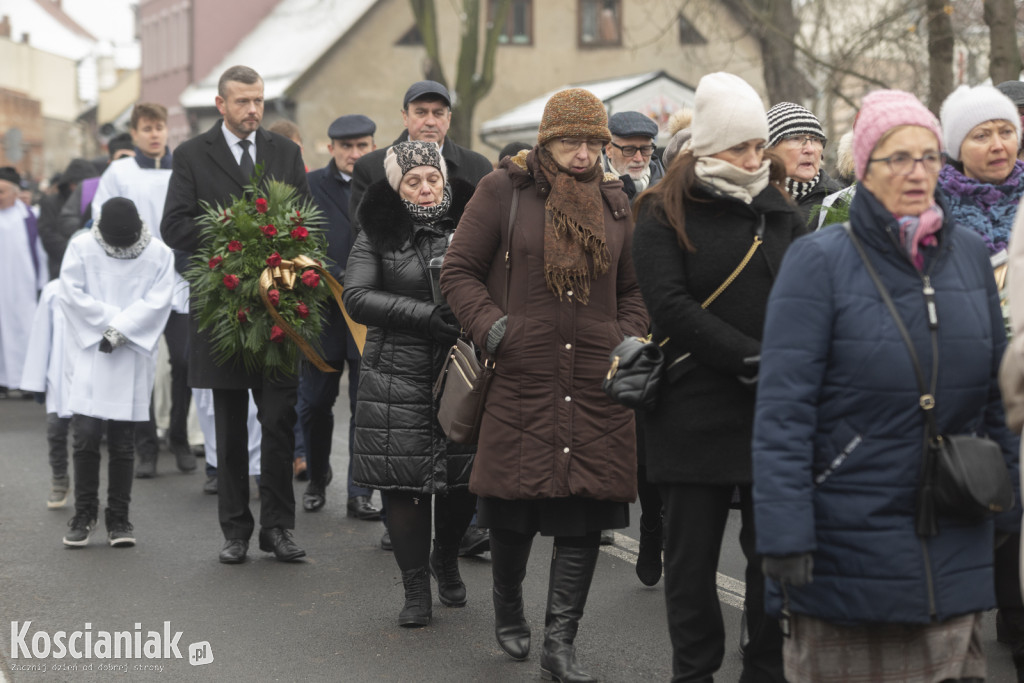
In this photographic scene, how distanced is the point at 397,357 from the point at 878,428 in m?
3.07

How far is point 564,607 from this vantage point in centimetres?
552

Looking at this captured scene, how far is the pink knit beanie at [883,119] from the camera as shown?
3.86 metres

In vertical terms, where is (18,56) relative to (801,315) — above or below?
above

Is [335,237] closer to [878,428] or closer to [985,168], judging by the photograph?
[985,168]

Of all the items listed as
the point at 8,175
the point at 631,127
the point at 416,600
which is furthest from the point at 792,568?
the point at 8,175

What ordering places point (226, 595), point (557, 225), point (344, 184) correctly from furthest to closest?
1. point (344, 184)
2. point (226, 595)
3. point (557, 225)

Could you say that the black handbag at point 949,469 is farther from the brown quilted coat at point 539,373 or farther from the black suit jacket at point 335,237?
the black suit jacket at point 335,237

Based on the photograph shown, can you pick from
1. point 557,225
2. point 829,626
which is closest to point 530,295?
point 557,225

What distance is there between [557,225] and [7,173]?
11636 mm

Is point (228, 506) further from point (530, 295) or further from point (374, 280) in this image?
point (530, 295)

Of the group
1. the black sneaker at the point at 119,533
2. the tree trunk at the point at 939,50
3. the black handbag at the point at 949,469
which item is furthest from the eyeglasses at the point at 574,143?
the tree trunk at the point at 939,50

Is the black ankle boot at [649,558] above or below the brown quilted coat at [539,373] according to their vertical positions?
below

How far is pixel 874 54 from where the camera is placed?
1952cm

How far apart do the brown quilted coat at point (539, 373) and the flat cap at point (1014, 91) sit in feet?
8.96
